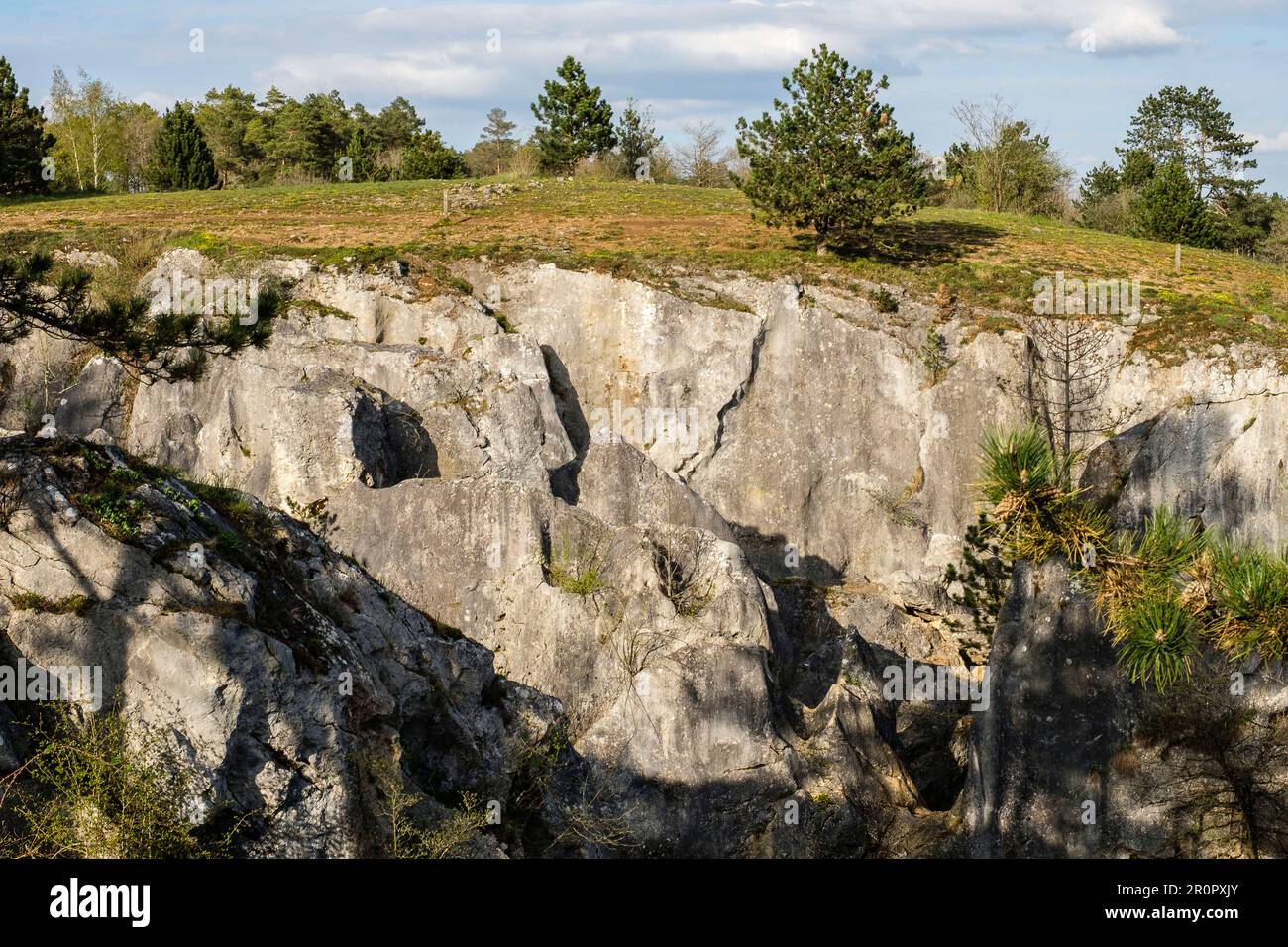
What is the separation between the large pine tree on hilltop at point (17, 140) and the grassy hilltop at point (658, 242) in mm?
2497

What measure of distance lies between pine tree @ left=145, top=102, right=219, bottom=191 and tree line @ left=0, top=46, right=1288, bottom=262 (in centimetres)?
6

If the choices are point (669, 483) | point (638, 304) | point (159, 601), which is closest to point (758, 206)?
point (638, 304)

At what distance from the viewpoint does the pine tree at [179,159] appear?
5606 cm

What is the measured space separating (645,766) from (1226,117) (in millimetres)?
58062

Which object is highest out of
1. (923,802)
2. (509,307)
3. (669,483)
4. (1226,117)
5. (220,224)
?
(1226,117)

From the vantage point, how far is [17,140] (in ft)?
165

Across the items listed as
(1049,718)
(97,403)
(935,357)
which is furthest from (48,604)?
(935,357)

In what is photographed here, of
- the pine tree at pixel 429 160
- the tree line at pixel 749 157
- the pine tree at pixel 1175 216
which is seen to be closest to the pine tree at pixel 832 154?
the tree line at pixel 749 157

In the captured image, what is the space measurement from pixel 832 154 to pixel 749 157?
254 centimetres

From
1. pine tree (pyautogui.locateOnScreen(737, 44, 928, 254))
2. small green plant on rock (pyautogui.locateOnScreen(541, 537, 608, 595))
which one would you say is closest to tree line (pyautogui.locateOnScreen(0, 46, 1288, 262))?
pine tree (pyautogui.locateOnScreen(737, 44, 928, 254))

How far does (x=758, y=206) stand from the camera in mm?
38156

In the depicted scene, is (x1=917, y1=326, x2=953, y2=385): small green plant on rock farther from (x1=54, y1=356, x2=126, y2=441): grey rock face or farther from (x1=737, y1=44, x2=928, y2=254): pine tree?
(x1=54, y1=356, x2=126, y2=441): grey rock face

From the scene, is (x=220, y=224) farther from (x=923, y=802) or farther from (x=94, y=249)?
(x=923, y=802)

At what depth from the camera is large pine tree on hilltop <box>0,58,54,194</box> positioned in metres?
49.7
